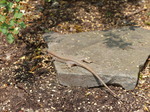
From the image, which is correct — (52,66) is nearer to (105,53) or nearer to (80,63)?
(80,63)

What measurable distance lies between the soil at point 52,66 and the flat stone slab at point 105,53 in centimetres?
18

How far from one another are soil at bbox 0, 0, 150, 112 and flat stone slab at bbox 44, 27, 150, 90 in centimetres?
18

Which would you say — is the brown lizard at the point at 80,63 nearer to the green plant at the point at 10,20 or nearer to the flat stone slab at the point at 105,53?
the flat stone slab at the point at 105,53

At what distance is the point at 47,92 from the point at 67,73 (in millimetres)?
403

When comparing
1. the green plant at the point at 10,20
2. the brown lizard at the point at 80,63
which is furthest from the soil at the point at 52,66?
the green plant at the point at 10,20

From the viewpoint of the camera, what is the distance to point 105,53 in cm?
407

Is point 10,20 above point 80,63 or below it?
above

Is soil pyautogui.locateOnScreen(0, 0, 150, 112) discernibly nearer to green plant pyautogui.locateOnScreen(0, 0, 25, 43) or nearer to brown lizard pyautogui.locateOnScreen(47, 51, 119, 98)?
brown lizard pyautogui.locateOnScreen(47, 51, 119, 98)

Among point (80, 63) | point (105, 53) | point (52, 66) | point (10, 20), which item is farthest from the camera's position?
point (52, 66)

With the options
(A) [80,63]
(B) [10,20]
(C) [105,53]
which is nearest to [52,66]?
(A) [80,63]

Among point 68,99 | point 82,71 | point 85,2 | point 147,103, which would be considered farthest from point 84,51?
point 85,2

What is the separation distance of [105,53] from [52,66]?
35.1 inches

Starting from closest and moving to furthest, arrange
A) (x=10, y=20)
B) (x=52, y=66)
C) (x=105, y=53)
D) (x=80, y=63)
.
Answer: (x=10, y=20)
(x=80, y=63)
(x=105, y=53)
(x=52, y=66)

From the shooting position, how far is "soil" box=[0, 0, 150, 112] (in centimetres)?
354
